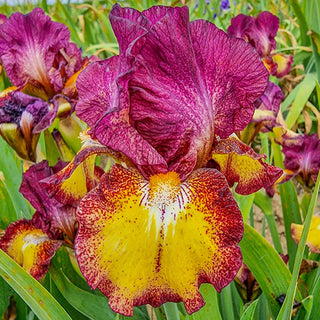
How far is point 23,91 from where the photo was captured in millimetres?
1124

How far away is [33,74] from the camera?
3.65 ft

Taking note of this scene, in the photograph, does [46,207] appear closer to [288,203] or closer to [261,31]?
[288,203]

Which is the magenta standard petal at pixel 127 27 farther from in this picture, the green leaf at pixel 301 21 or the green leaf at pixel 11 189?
the green leaf at pixel 301 21

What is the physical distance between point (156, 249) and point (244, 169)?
19 centimetres

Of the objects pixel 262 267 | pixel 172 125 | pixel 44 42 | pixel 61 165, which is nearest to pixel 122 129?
pixel 172 125

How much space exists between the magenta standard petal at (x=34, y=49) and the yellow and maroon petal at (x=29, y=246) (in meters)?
0.41

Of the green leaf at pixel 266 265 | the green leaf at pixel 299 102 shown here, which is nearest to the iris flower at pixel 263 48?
the green leaf at pixel 299 102

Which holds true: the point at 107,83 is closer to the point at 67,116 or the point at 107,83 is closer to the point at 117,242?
the point at 117,242

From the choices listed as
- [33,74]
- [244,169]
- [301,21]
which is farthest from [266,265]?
[301,21]

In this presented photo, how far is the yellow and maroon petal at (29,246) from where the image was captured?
2.55 feet

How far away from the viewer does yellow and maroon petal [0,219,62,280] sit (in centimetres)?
78

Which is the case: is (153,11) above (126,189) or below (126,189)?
above

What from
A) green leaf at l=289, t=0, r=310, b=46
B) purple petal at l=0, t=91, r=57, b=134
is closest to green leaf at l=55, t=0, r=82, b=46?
green leaf at l=289, t=0, r=310, b=46

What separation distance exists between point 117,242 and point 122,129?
0.14 meters
